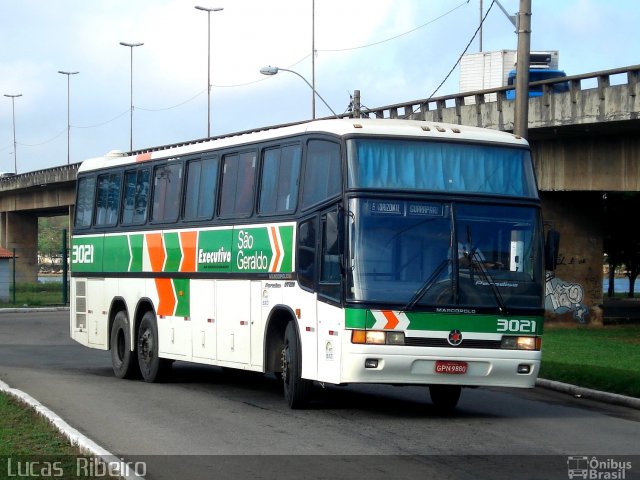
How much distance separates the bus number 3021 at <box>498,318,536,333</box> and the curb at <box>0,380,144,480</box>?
16.0 feet

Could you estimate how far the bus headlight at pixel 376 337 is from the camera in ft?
44.7

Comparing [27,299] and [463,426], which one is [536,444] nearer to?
[463,426]

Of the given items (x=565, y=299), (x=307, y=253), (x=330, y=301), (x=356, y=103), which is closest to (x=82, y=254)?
(x=307, y=253)

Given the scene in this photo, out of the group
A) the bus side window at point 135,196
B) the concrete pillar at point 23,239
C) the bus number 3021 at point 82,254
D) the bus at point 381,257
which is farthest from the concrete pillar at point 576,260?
the concrete pillar at point 23,239

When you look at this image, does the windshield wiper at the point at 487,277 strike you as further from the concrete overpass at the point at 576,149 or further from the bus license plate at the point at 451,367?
the concrete overpass at the point at 576,149

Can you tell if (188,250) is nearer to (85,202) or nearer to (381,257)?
(85,202)

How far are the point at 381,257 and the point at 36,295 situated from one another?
43515mm

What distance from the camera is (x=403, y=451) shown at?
11.5 metres

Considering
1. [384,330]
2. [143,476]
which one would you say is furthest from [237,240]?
[143,476]

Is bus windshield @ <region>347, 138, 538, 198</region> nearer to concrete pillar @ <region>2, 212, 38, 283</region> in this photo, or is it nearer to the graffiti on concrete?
the graffiti on concrete

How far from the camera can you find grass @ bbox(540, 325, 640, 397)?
18875mm

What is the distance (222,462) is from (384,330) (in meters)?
3.51

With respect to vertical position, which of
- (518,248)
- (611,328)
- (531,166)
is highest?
(531,166)

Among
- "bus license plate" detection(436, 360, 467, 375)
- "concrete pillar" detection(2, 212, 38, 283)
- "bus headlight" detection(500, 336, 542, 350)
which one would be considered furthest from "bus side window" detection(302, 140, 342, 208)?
"concrete pillar" detection(2, 212, 38, 283)
